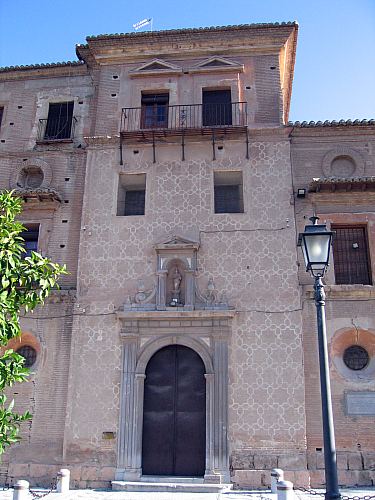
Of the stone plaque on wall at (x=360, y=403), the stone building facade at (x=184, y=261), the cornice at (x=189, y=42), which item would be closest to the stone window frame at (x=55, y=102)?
the stone building facade at (x=184, y=261)

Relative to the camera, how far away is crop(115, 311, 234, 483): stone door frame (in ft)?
40.6

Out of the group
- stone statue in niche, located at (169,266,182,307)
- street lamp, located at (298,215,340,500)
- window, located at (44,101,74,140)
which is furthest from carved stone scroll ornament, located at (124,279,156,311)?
street lamp, located at (298,215,340,500)

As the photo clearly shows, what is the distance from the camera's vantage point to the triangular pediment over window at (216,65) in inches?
626

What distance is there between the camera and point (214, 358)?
13.0 meters

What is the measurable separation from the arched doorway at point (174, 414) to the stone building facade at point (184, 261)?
37mm

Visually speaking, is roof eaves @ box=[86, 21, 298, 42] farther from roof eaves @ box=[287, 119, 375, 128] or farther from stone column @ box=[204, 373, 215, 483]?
stone column @ box=[204, 373, 215, 483]

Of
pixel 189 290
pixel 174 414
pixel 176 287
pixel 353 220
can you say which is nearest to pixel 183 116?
pixel 176 287

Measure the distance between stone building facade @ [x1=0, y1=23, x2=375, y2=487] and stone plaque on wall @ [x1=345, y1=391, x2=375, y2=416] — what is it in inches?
1.2

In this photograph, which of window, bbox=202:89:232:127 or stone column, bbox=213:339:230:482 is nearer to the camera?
stone column, bbox=213:339:230:482

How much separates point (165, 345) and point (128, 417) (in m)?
1.96

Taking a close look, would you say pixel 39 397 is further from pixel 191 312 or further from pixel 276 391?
pixel 276 391

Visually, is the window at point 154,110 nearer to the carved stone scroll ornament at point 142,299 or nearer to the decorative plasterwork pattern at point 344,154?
the decorative plasterwork pattern at point 344,154

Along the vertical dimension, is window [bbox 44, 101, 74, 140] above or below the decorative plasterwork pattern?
above

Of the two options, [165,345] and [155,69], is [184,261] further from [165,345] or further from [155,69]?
[155,69]
